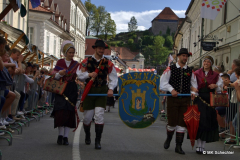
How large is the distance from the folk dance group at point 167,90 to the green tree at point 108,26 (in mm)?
102073

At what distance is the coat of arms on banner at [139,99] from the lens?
7586 mm

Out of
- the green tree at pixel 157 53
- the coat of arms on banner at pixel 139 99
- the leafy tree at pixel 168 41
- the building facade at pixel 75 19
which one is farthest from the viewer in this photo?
the leafy tree at pixel 168 41

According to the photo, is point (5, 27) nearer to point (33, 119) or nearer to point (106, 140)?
point (33, 119)

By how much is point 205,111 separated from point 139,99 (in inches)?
50.8

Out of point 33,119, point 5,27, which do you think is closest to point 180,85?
point 33,119

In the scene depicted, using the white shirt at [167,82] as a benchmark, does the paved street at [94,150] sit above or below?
below

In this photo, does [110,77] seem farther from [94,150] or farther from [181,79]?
[94,150]

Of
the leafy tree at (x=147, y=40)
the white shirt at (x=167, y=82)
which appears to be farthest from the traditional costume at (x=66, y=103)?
the leafy tree at (x=147, y=40)

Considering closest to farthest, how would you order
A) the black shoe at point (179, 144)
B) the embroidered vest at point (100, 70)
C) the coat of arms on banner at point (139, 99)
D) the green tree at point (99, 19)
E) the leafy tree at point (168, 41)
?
the black shoe at point (179, 144)
the coat of arms on banner at point (139, 99)
the embroidered vest at point (100, 70)
the green tree at point (99, 19)
the leafy tree at point (168, 41)

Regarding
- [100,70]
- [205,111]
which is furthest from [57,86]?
[205,111]

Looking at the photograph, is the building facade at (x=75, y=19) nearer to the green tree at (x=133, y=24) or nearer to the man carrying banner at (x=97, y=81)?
the man carrying banner at (x=97, y=81)

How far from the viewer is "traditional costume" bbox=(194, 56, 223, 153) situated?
7.44m

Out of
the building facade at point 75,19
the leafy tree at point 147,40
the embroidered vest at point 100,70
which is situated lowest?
the embroidered vest at point 100,70

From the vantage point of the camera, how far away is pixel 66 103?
800 cm
